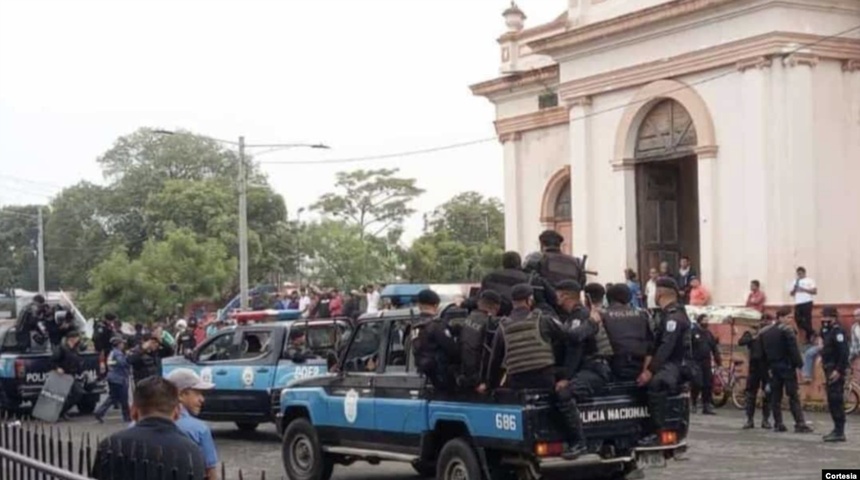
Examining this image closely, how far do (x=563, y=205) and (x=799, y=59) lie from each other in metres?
10.4

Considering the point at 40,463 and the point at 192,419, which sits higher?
the point at 192,419

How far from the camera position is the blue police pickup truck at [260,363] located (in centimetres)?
1794

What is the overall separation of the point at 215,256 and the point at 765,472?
50.5m

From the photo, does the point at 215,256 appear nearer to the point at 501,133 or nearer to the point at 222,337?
the point at 501,133

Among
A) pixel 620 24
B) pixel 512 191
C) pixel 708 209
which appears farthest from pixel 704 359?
pixel 512 191

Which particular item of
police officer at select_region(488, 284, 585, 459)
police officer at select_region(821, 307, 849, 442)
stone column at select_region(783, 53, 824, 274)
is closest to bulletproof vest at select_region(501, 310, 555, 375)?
police officer at select_region(488, 284, 585, 459)

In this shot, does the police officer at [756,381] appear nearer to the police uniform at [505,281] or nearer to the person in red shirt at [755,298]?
the person in red shirt at [755,298]

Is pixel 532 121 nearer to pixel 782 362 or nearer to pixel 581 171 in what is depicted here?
pixel 581 171

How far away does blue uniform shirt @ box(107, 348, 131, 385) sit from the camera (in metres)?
21.8

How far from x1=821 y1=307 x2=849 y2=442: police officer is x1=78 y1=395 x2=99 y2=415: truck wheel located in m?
13.0

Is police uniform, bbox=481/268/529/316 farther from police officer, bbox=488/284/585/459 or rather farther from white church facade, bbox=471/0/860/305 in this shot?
white church facade, bbox=471/0/860/305

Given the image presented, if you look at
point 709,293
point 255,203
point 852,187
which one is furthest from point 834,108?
point 255,203

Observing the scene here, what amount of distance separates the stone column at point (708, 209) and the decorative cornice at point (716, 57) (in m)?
1.82

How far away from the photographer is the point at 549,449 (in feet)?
35.8
